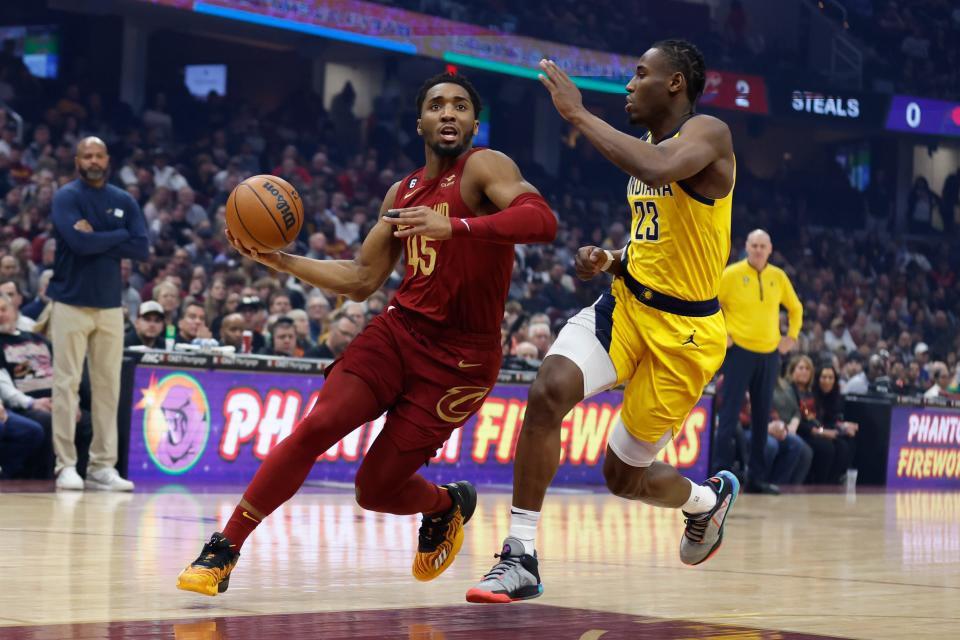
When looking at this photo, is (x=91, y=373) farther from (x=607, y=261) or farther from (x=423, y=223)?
(x=423, y=223)

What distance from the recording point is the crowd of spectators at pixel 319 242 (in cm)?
1319

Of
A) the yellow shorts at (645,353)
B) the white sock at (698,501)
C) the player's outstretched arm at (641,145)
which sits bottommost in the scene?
the white sock at (698,501)

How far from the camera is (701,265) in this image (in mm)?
5793

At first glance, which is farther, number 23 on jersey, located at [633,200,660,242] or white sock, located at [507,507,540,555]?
number 23 on jersey, located at [633,200,660,242]

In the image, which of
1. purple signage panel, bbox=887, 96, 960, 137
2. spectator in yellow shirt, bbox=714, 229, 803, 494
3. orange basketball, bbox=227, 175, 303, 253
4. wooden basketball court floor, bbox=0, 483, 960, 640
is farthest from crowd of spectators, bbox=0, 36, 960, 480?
orange basketball, bbox=227, 175, 303, 253

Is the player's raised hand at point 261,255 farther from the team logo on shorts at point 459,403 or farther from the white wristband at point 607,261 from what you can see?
the white wristband at point 607,261

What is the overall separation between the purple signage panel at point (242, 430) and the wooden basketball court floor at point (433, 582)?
→ 673mm

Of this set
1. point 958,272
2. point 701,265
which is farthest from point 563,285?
point 701,265

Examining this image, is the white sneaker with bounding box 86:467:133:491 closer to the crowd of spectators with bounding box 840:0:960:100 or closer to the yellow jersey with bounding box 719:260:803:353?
the yellow jersey with bounding box 719:260:803:353

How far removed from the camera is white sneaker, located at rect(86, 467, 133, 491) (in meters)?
9.90

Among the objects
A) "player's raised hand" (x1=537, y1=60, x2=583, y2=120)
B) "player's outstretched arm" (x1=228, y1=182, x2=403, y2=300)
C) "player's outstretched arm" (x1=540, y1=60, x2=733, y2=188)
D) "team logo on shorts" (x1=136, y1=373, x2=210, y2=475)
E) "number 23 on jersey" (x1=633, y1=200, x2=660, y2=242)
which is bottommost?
"team logo on shorts" (x1=136, y1=373, x2=210, y2=475)

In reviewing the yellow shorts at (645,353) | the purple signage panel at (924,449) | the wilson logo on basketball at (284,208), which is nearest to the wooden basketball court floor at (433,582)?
the yellow shorts at (645,353)

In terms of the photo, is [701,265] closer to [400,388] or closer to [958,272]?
[400,388]

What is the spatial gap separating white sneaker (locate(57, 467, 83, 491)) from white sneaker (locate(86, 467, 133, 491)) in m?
0.11
